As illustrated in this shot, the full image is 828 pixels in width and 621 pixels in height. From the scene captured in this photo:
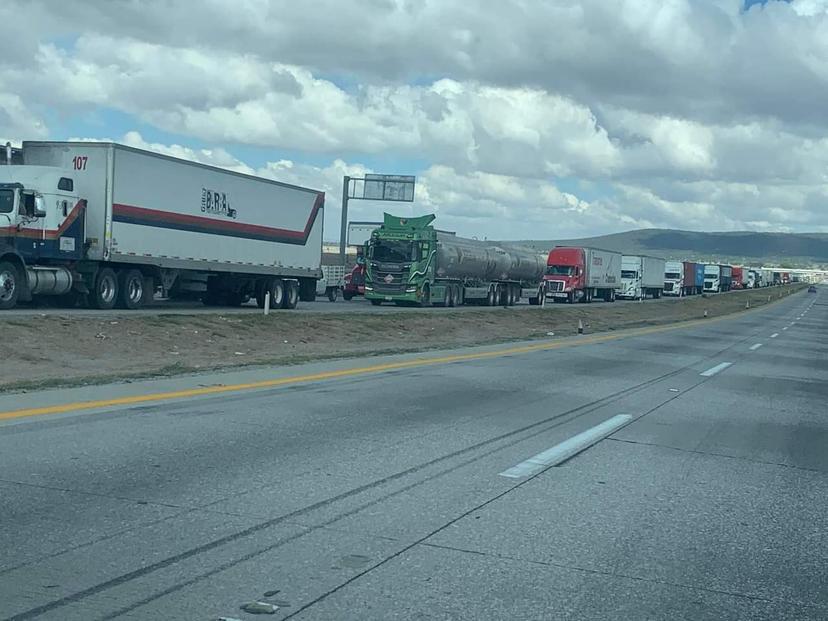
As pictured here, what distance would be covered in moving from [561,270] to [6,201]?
4374 centimetres

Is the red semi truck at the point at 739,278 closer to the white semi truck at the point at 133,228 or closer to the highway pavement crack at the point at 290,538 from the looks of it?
the white semi truck at the point at 133,228

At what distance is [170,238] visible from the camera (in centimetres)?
3011

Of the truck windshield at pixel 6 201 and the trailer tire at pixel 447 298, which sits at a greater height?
the truck windshield at pixel 6 201

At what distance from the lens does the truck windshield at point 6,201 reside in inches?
1009

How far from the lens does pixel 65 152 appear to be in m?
27.6

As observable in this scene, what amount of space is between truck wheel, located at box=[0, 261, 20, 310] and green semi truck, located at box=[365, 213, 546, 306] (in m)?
21.8

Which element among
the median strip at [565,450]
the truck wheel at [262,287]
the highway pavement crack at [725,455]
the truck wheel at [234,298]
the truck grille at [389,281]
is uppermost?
the truck grille at [389,281]

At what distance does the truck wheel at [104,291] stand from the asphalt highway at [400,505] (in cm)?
1504

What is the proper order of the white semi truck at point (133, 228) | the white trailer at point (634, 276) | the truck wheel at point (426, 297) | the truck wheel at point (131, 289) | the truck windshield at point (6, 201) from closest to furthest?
the truck windshield at point (6, 201)
the white semi truck at point (133, 228)
the truck wheel at point (131, 289)
the truck wheel at point (426, 297)
the white trailer at point (634, 276)

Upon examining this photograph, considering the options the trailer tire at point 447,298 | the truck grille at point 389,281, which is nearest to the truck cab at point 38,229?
the truck grille at point 389,281

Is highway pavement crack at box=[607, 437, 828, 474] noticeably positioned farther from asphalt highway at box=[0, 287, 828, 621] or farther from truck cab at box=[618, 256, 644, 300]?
truck cab at box=[618, 256, 644, 300]

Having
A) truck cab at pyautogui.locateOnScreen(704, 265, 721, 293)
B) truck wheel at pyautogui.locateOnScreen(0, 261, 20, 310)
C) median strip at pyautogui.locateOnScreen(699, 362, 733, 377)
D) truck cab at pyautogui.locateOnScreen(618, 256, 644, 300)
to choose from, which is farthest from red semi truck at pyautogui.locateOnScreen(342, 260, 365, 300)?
truck cab at pyautogui.locateOnScreen(704, 265, 721, 293)

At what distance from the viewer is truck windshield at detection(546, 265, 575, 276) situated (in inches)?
2530

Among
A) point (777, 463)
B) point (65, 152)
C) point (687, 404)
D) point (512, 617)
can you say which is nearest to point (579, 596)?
point (512, 617)
